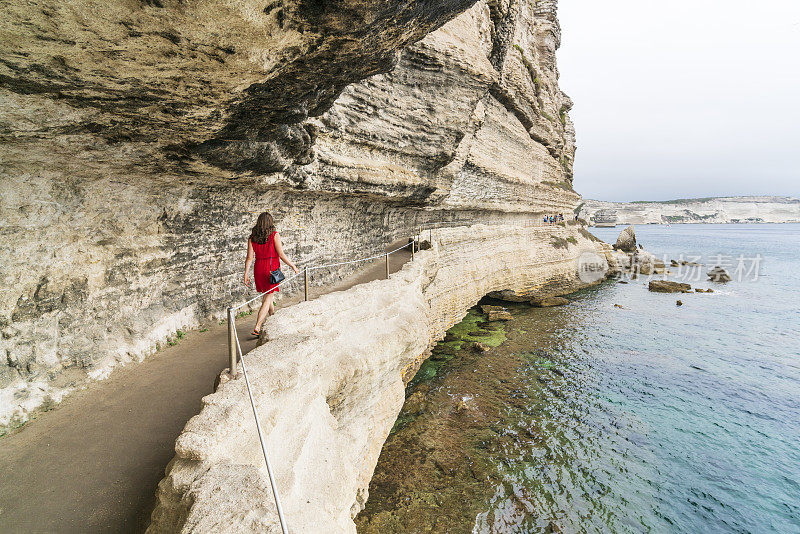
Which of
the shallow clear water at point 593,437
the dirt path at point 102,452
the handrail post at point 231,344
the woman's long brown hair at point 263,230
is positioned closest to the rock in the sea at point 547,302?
the shallow clear water at point 593,437

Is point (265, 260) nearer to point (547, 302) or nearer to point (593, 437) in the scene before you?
point (593, 437)

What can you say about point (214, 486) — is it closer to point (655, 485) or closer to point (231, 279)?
point (231, 279)

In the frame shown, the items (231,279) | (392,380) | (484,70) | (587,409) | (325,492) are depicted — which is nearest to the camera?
(325,492)

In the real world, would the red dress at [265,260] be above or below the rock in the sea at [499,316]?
above

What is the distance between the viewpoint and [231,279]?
280 inches

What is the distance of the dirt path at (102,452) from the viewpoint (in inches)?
106

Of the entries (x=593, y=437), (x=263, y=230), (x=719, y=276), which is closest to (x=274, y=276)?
(x=263, y=230)

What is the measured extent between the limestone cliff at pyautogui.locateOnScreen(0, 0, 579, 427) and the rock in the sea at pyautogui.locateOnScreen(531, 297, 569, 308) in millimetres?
15456

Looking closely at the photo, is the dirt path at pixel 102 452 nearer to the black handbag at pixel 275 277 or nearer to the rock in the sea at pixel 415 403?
the black handbag at pixel 275 277

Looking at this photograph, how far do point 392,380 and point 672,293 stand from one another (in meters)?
28.0

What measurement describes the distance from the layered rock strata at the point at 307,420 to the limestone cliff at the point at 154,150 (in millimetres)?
2464

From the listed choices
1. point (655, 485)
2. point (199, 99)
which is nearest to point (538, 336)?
point (655, 485)

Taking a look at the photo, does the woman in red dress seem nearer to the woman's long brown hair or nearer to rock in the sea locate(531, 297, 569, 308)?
the woman's long brown hair

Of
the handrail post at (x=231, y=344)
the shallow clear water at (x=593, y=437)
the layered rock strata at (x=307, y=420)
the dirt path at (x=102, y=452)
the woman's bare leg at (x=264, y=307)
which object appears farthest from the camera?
the shallow clear water at (x=593, y=437)
